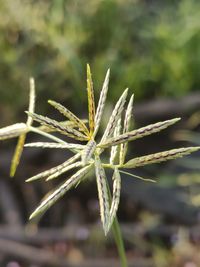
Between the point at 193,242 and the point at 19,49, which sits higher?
the point at 19,49

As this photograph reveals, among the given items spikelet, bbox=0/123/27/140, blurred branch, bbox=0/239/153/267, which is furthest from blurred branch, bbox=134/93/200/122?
spikelet, bbox=0/123/27/140

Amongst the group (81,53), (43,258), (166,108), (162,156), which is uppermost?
(81,53)

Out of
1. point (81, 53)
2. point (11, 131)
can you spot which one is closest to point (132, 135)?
point (11, 131)

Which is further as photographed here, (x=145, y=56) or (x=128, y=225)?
(x=145, y=56)

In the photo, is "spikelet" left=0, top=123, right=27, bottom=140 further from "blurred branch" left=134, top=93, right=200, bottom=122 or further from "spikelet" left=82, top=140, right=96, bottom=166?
"blurred branch" left=134, top=93, right=200, bottom=122

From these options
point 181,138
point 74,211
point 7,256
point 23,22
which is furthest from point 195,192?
point 23,22

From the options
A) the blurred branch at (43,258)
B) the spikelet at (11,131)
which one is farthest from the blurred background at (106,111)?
the spikelet at (11,131)

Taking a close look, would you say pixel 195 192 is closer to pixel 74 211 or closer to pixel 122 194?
pixel 122 194

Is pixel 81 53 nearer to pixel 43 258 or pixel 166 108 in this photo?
pixel 166 108
